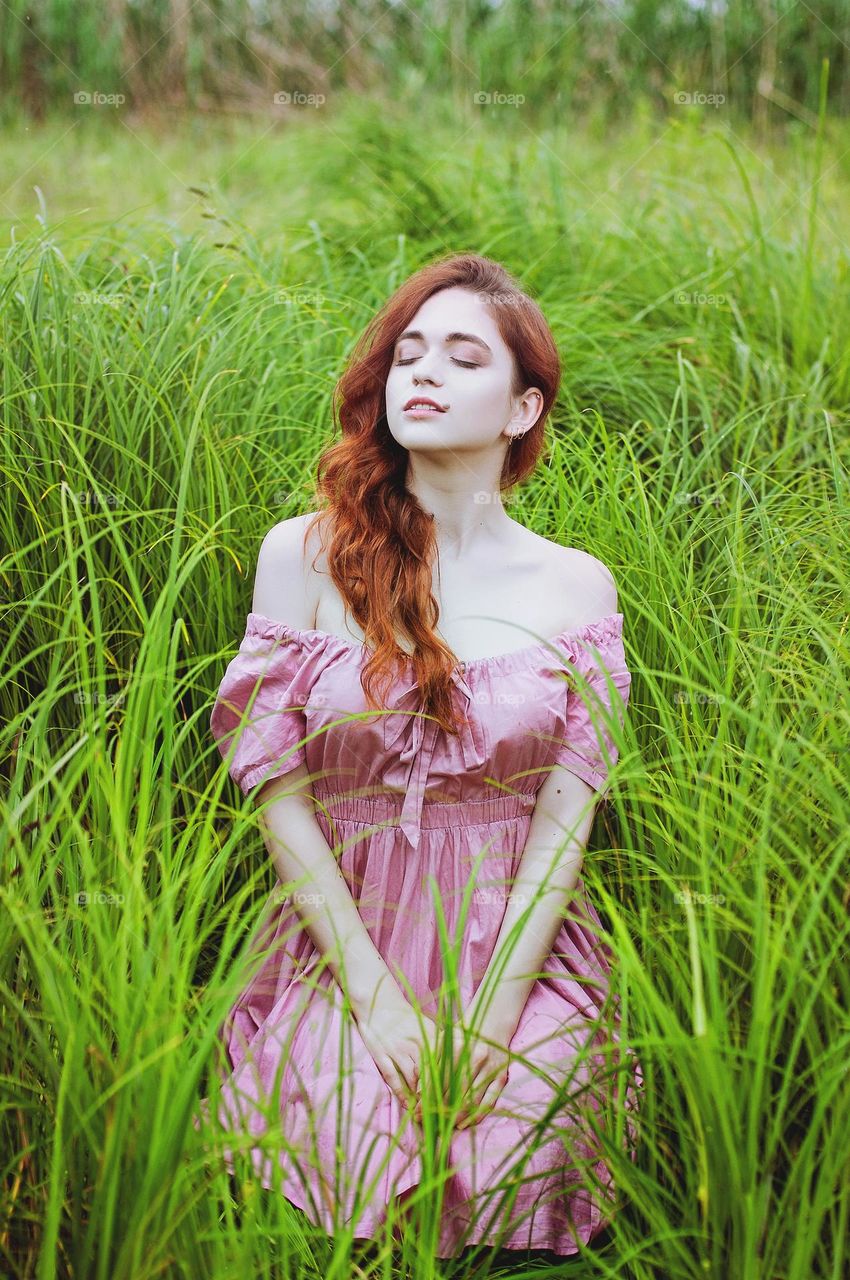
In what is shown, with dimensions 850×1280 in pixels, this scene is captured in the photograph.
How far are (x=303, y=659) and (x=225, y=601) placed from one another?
46cm

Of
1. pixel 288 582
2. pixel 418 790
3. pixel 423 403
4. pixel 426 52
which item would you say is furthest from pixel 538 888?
pixel 426 52

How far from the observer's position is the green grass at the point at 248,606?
1373 millimetres

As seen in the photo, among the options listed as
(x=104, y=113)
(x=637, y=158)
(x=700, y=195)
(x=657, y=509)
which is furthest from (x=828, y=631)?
(x=104, y=113)

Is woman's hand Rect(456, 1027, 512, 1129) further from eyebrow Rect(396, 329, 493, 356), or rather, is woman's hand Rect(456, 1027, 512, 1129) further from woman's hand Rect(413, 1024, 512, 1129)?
eyebrow Rect(396, 329, 493, 356)

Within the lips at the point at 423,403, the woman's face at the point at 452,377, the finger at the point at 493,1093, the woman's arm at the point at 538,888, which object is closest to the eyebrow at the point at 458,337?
the woman's face at the point at 452,377

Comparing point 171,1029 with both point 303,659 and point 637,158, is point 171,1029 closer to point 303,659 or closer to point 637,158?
point 303,659

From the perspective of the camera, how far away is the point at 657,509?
256 centimetres

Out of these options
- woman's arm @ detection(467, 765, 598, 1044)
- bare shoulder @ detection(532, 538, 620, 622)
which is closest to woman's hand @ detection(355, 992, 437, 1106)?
woman's arm @ detection(467, 765, 598, 1044)

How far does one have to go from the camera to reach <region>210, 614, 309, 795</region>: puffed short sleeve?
192cm

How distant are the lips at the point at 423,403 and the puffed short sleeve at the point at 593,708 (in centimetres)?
47

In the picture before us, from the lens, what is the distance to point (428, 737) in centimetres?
195

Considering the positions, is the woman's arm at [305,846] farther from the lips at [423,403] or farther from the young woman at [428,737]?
the lips at [423,403]

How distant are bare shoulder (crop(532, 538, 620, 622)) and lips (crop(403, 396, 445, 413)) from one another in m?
0.32

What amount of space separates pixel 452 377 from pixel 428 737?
620 millimetres
